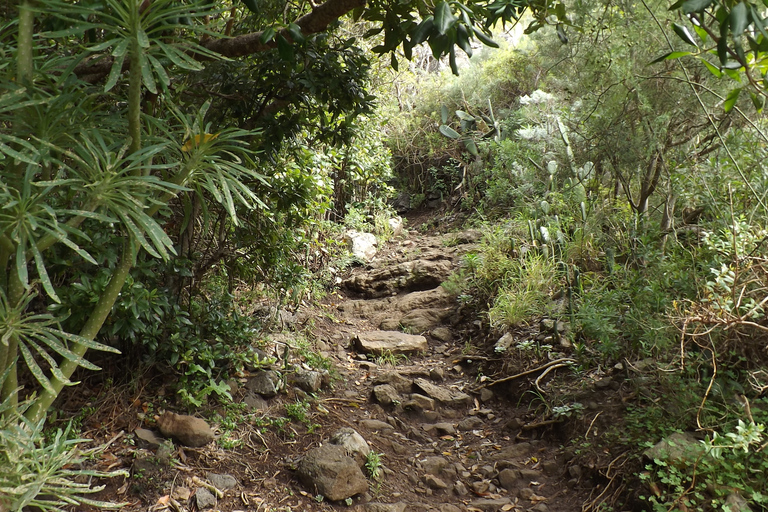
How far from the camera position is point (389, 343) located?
507 centimetres

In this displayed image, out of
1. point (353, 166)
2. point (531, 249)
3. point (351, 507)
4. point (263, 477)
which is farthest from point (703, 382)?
point (353, 166)

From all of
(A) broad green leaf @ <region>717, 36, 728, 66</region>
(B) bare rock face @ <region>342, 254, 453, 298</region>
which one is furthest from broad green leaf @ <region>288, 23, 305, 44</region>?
(B) bare rock face @ <region>342, 254, 453, 298</region>

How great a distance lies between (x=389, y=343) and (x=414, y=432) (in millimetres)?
1290

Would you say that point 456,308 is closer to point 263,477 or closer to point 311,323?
point 311,323

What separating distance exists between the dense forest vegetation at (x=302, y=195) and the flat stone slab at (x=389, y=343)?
27.6 inches

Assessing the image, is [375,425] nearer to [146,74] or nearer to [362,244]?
[146,74]

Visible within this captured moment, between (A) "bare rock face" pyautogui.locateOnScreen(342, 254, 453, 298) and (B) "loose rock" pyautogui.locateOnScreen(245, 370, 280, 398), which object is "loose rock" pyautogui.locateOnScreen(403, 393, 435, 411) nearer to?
(B) "loose rock" pyautogui.locateOnScreen(245, 370, 280, 398)

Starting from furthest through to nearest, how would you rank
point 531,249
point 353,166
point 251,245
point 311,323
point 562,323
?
point 353,166, point 531,249, point 311,323, point 562,323, point 251,245

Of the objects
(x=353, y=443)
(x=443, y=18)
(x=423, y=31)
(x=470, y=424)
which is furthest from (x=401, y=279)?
(x=443, y=18)

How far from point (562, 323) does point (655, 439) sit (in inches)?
68.7

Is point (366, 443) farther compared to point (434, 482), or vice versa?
point (366, 443)

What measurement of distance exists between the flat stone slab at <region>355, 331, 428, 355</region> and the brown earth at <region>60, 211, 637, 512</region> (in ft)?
0.28

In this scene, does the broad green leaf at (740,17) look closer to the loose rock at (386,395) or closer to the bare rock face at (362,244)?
the loose rock at (386,395)

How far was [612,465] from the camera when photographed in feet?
9.57
